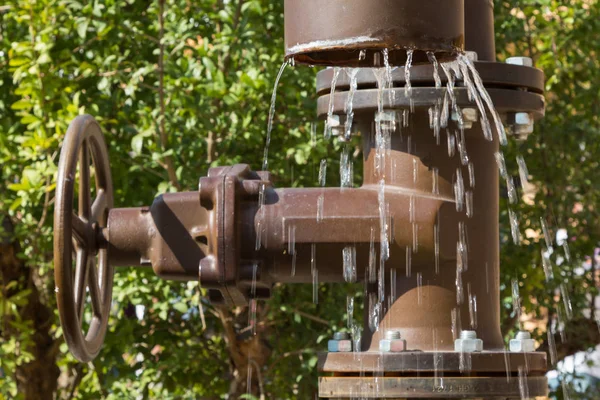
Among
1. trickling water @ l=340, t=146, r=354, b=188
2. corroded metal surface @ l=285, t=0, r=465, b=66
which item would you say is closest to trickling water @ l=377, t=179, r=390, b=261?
corroded metal surface @ l=285, t=0, r=465, b=66

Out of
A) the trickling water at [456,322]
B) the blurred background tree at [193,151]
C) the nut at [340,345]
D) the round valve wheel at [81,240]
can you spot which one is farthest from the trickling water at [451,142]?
the blurred background tree at [193,151]

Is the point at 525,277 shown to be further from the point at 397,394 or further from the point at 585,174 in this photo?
the point at 397,394

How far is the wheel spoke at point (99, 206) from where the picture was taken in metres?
2.72

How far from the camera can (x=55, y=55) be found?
15.4 ft

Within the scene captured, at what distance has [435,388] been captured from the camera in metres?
2.35

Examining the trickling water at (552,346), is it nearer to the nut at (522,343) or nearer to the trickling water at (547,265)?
the trickling water at (547,265)

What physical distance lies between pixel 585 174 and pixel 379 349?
2875mm

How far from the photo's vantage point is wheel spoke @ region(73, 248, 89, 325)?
253 centimetres

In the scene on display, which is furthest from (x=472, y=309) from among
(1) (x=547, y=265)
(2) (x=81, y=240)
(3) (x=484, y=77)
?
(1) (x=547, y=265)

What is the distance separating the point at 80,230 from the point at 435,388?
889 mm

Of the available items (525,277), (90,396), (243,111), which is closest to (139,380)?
(90,396)

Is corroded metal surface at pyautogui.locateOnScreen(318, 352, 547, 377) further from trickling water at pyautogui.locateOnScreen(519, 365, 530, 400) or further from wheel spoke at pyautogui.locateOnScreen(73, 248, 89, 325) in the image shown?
wheel spoke at pyautogui.locateOnScreen(73, 248, 89, 325)

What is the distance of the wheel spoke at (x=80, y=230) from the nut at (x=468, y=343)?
886 mm

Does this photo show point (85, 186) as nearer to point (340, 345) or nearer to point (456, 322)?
point (340, 345)
